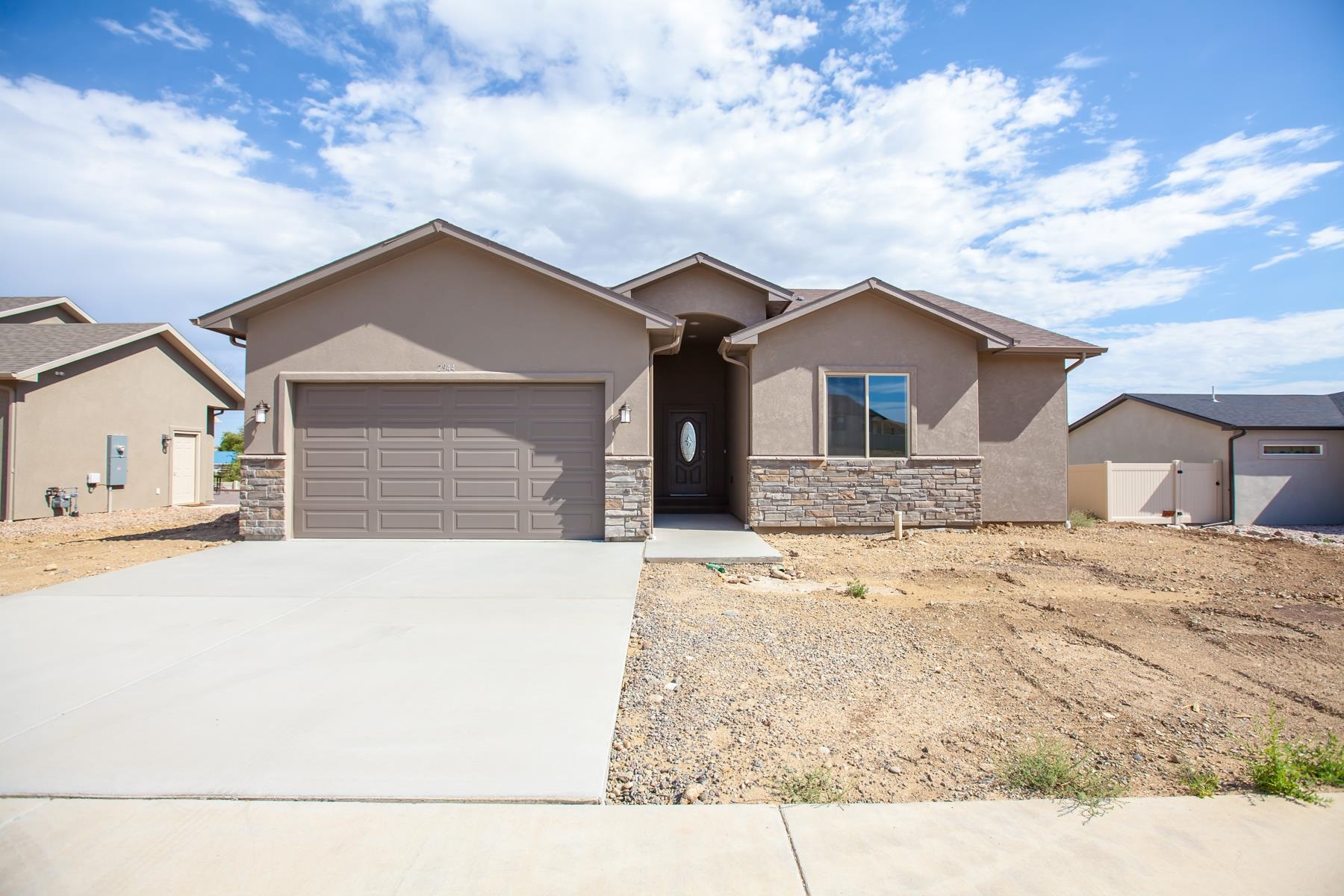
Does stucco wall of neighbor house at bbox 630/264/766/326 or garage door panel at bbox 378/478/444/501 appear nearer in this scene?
garage door panel at bbox 378/478/444/501

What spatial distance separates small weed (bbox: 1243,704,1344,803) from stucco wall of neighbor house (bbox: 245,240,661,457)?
7.53 metres

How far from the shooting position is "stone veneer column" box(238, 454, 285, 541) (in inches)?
384

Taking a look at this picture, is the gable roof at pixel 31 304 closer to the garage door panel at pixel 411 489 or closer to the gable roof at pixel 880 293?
the garage door panel at pixel 411 489

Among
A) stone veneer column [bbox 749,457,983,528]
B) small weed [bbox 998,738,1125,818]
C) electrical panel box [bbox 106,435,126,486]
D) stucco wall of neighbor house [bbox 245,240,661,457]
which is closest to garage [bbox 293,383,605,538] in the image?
stucco wall of neighbor house [bbox 245,240,661,457]

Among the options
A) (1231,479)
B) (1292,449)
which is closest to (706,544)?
(1231,479)

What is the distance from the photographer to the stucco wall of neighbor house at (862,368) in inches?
440

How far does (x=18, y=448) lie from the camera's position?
14.0 metres

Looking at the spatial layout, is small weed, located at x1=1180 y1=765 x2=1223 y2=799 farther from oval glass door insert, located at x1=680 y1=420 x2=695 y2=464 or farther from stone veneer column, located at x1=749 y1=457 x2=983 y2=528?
oval glass door insert, located at x1=680 y1=420 x2=695 y2=464

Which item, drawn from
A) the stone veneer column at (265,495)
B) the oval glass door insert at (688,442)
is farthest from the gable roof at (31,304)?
the oval glass door insert at (688,442)

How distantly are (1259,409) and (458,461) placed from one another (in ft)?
63.8

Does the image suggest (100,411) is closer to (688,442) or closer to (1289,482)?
(688,442)

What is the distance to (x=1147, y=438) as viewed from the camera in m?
18.7

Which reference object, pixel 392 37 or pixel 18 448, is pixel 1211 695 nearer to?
pixel 392 37

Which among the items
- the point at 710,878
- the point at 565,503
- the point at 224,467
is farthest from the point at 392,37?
the point at 224,467
